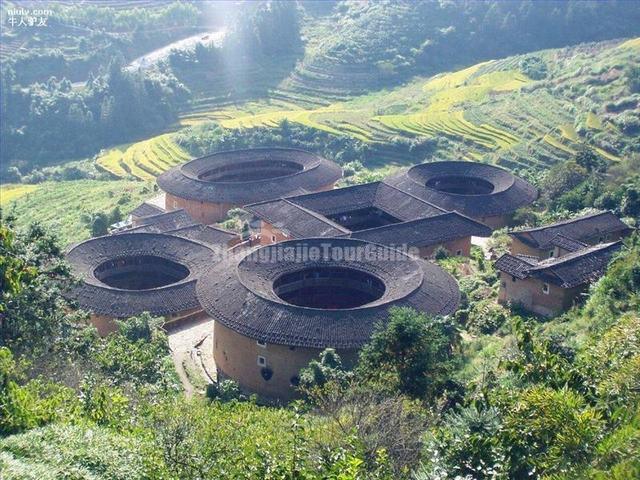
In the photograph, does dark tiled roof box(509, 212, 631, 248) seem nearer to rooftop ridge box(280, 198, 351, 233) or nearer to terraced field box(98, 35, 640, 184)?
rooftop ridge box(280, 198, 351, 233)

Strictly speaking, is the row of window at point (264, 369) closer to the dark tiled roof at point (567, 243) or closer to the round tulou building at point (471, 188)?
the dark tiled roof at point (567, 243)

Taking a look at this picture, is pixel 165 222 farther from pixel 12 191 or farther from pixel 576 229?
pixel 12 191

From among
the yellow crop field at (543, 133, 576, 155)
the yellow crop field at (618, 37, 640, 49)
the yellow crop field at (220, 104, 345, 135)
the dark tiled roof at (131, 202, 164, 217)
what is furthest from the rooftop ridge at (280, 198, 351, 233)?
the yellow crop field at (618, 37, 640, 49)

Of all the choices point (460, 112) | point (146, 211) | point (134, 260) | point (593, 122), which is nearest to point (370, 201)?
point (146, 211)

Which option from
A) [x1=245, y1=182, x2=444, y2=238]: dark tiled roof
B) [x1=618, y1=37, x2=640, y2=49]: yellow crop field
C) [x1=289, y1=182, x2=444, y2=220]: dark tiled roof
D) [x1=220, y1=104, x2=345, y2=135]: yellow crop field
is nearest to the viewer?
[x1=245, y1=182, x2=444, y2=238]: dark tiled roof

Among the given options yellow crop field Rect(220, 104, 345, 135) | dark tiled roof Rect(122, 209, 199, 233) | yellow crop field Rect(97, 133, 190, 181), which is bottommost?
yellow crop field Rect(97, 133, 190, 181)

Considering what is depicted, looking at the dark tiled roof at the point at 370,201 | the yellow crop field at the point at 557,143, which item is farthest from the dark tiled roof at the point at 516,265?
the yellow crop field at the point at 557,143
